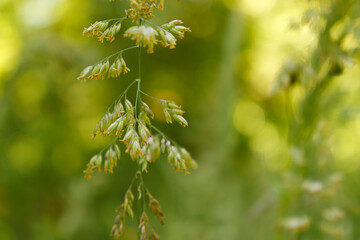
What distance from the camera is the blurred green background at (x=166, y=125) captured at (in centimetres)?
140

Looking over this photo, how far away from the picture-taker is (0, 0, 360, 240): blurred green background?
4.59 ft

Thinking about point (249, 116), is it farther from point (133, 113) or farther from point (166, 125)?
point (133, 113)

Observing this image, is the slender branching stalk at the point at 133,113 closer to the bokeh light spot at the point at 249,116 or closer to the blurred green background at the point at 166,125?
the blurred green background at the point at 166,125

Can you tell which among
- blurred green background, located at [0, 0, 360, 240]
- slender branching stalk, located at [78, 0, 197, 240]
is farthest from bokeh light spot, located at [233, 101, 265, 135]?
slender branching stalk, located at [78, 0, 197, 240]

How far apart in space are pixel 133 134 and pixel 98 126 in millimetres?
65

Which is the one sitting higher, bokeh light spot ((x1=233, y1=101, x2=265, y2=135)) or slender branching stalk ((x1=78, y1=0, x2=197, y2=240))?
bokeh light spot ((x1=233, y1=101, x2=265, y2=135))

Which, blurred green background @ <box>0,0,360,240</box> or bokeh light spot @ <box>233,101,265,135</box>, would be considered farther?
bokeh light spot @ <box>233,101,265,135</box>

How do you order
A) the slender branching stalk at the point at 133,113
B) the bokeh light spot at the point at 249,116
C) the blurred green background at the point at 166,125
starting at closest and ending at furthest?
the slender branching stalk at the point at 133,113 < the blurred green background at the point at 166,125 < the bokeh light spot at the point at 249,116

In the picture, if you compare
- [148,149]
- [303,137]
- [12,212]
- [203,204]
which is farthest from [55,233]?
[148,149]

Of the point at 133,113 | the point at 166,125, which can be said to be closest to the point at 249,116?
the point at 166,125

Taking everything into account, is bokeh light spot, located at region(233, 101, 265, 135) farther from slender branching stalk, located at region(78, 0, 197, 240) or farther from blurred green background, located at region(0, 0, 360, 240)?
slender branching stalk, located at region(78, 0, 197, 240)

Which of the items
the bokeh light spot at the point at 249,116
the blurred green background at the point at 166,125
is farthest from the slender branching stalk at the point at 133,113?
the bokeh light spot at the point at 249,116

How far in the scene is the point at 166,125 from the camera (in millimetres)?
1863

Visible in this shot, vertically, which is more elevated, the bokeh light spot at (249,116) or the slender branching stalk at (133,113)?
the bokeh light spot at (249,116)
